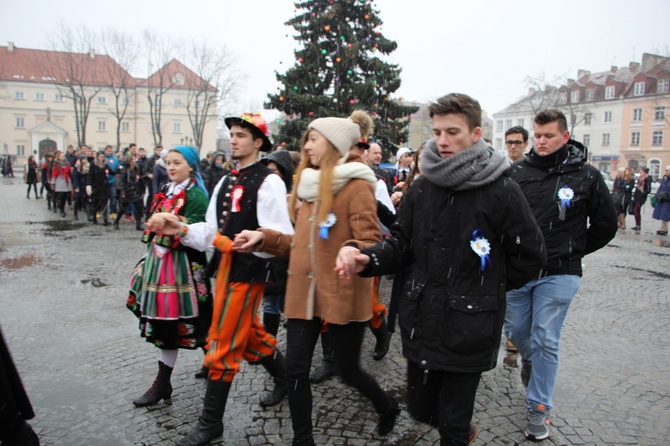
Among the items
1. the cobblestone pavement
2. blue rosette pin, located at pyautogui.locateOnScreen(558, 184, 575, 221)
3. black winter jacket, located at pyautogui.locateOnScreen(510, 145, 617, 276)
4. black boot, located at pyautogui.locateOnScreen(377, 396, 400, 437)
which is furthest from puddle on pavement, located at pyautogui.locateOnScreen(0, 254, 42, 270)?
blue rosette pin, located at pyautogui.locateOnScreen(558, 184, 575, 221)

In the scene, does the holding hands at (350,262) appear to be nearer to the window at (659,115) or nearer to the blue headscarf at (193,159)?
the blue headscarf at (193,159)

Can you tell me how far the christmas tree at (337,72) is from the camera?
15.9 m

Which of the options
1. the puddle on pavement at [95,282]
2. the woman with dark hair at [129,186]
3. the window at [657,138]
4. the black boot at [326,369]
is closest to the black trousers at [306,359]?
the black boot at [326,369]

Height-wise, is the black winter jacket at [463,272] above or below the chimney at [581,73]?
below

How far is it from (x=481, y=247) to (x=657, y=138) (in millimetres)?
67061

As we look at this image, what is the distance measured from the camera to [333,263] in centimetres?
296

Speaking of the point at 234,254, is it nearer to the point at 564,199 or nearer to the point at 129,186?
the point at 564,199

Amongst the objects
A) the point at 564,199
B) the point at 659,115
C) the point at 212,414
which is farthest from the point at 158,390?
the point at 659,115

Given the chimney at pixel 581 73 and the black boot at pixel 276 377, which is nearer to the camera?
the black boot at pixel 276 377

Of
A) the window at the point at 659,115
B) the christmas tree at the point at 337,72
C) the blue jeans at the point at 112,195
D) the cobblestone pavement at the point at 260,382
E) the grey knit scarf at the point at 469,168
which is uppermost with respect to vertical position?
the window at the point at 659,115

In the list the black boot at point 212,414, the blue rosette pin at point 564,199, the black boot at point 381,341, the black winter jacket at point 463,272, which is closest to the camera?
the black winter jacket at point 463,272

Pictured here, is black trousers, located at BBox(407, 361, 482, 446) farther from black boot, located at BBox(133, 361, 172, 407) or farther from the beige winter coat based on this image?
black boot, located at BBox(133, 361, 172, 407)

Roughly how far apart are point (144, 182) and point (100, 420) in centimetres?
1179

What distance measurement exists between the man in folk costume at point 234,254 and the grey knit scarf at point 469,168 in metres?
1.23
